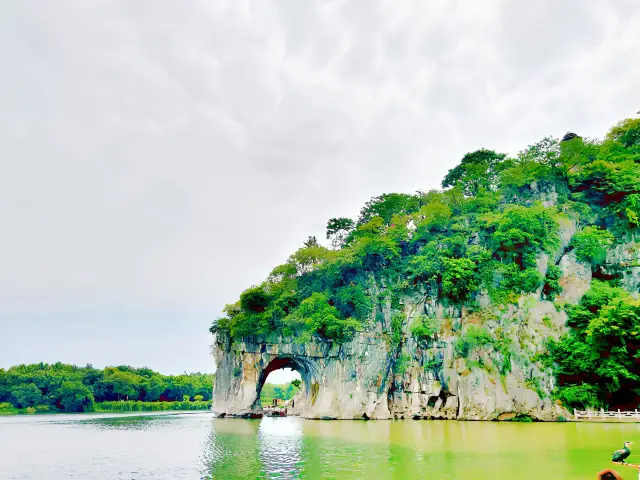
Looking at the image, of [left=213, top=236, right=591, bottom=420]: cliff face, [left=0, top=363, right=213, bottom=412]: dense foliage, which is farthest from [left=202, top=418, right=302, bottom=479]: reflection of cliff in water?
[left=0, top=363, right=213, bottom=412]: dense foliage

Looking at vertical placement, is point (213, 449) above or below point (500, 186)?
below

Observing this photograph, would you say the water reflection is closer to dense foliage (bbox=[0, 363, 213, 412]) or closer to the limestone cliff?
the limestone cliff

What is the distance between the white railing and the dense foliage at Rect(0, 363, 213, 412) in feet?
183

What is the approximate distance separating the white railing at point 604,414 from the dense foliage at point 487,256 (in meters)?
0.74

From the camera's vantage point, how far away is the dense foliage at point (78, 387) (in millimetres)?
61066

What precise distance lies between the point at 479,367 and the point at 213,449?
63.2 ft

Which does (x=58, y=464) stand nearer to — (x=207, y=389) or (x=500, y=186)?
(x=500, y=186)

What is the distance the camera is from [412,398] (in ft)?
112

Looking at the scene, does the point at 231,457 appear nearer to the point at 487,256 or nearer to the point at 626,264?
the point at 487,256

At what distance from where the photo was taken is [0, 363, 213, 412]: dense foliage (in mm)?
61066

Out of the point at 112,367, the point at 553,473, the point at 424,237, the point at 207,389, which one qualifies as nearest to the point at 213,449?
the point at 553,473

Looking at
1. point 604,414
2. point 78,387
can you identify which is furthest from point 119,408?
point 604,414

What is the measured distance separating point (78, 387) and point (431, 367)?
47124 mm

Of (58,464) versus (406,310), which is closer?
(58,464)
